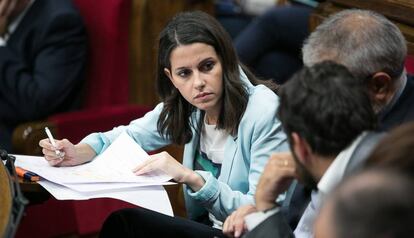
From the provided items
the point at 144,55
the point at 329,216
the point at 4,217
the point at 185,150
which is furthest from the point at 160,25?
the point at 329,216

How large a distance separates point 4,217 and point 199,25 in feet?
2.02

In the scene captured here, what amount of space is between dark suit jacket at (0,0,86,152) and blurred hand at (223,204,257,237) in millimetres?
1465

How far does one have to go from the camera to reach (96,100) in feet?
9.34

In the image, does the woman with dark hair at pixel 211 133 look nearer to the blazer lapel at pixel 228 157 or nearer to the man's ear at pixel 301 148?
the blazer lapel at pixel 228 157

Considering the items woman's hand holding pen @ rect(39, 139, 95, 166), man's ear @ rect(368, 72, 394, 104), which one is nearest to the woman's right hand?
woman's hand holding pen @ rect(39, 139, 95, 166)

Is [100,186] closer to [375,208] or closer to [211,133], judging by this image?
[211,133]

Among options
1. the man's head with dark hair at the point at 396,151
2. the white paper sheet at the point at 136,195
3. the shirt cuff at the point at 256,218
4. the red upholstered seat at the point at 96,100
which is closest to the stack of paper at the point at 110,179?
the white paper sheet at the point at 136,195

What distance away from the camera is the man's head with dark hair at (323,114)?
1.25 meters

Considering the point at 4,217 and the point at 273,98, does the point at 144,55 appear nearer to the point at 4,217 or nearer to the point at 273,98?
the point at 273,98

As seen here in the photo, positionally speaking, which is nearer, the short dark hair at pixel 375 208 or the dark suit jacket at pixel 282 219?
the short dark hair at pixel 375 208

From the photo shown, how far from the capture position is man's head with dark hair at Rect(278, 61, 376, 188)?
→ 4.09 feet

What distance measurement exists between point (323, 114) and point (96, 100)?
1692 millimetres

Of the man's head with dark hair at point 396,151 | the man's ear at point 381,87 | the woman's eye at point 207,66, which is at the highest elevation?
the man's head with dark hair at point 396,151

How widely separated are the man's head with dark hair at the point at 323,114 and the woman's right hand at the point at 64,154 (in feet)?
2.13
